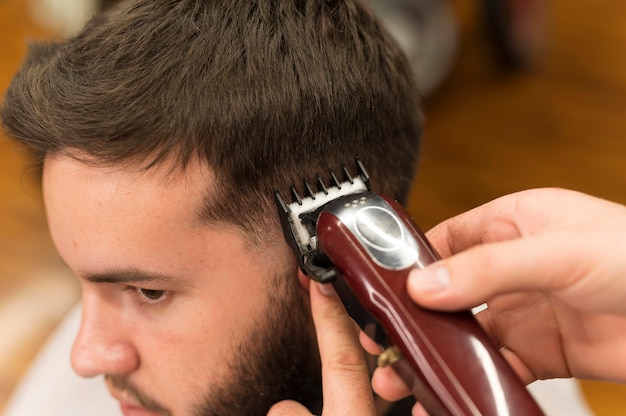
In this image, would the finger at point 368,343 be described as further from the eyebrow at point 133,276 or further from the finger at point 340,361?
the eyebrow at point 133,276

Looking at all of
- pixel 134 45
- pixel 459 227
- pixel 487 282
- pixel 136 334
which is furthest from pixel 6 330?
pixel 487 282

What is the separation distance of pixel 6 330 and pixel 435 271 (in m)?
1.50

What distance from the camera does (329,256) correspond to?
68 cm

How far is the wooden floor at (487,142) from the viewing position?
1871 mm

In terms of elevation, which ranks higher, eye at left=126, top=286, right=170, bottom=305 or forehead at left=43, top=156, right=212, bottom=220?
forehead at left=43, top=156, right=212, bottom=220

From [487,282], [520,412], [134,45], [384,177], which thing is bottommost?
[520,412]

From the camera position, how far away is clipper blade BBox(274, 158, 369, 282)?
76 cm

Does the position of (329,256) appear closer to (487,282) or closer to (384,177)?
(487,282)

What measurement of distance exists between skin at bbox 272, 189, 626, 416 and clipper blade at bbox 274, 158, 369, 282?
69mm

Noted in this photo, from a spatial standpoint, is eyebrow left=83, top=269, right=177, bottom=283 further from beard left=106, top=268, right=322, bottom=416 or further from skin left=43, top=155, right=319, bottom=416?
beard left=106, top=268, right=322, bottom=416

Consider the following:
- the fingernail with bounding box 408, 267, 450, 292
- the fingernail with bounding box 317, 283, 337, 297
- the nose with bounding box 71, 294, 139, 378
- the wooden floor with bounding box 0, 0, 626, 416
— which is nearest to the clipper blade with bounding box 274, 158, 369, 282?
the fingernail with bounding box 317, 283, 337, 297

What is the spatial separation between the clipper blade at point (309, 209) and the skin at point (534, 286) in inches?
2.7

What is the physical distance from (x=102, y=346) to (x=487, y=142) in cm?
153

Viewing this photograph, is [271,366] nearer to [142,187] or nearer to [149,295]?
[149,295]
